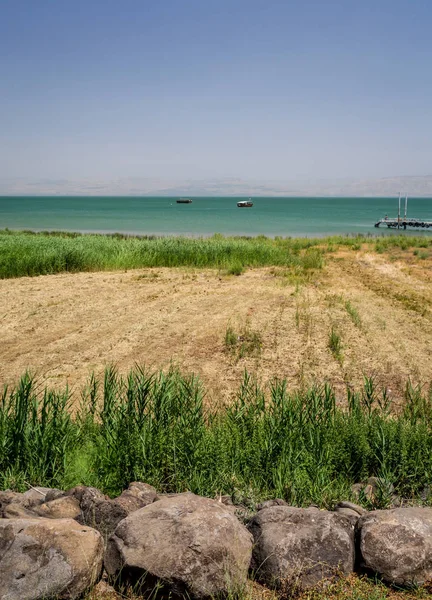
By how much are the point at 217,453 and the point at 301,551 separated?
50.3 inches

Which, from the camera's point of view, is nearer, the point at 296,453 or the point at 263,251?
the point at 296,453

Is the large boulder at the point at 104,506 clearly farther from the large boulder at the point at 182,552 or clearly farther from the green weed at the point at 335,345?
the green weed at the point at 335,345

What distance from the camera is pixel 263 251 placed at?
765 inches

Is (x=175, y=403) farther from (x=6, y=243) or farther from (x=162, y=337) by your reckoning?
(x=6, y=243)

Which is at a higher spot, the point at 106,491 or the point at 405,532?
the point at 405,532

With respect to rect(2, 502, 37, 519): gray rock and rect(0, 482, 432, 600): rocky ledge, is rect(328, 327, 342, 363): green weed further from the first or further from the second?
rect(2, 502, 37, 519): gray rock

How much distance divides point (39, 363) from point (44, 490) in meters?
4.98

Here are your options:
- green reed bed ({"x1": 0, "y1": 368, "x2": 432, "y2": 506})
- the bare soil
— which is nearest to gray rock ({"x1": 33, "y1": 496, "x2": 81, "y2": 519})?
green reed bed ({"x1": 0, "y1": 368, "x2": 432, "y2": 506})

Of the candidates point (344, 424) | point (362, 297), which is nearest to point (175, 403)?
point (344, 424)

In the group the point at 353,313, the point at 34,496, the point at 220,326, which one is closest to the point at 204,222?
the point at 353,313

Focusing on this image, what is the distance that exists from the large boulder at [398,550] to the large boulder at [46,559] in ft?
4.95

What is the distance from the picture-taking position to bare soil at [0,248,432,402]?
27.6 ft

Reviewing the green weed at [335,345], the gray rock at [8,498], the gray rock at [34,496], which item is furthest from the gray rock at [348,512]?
the green weed at [335,345]

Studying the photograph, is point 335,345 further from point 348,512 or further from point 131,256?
point 131,256
